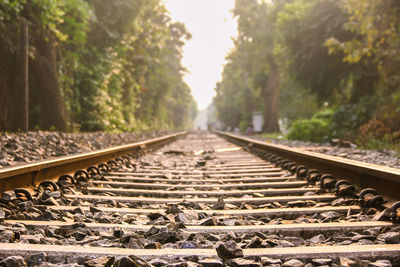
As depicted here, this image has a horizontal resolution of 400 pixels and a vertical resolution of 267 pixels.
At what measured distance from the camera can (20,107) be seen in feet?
25.1

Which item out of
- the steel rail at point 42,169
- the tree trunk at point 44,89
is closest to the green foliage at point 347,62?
the steel rail at point 42,169

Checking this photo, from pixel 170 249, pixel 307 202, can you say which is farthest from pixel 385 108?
pixel 170 249

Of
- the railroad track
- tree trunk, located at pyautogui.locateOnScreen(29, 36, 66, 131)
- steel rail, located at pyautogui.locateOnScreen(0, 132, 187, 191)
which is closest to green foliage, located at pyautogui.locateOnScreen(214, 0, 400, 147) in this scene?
the railroad track

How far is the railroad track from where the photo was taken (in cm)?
141

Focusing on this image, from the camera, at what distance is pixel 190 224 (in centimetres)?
195

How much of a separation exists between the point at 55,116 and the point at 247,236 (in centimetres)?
873

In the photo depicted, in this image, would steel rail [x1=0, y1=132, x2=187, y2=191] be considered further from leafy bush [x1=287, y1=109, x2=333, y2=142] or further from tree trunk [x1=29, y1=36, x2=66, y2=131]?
leafy bush [x1=287, y1=109, x2=333, y2=142]

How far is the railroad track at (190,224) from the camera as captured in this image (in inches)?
55.4

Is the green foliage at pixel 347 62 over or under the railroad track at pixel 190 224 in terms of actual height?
over

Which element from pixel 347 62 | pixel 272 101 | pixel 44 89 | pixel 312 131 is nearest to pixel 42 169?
pixel 44 89

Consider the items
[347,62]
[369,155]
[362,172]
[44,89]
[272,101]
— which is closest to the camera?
[362,172]

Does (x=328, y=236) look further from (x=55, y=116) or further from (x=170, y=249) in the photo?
(x=55, y=116)

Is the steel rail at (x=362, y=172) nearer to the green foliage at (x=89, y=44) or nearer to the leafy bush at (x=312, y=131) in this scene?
the green foliage at (x=89, y=44)

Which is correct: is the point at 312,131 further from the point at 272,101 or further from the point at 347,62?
the point at 272,101
